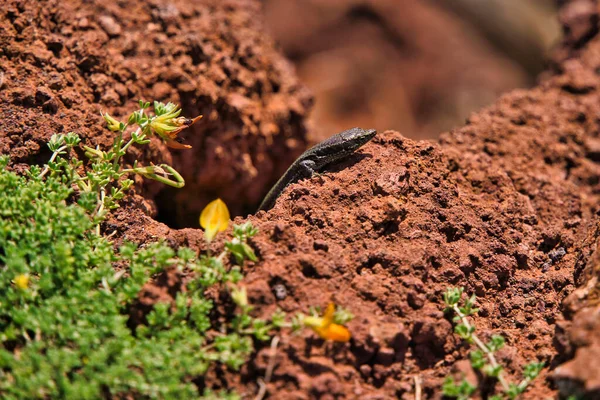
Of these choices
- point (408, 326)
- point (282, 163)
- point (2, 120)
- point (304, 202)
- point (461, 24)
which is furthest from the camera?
point (461, 24)

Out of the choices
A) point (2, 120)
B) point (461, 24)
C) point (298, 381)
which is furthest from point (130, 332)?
point (461, 24)

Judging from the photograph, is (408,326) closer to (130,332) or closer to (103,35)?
(130,332)

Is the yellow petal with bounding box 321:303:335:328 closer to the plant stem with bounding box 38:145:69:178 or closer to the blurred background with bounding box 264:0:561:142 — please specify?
the plant stem with bounding box 38:145:69:178

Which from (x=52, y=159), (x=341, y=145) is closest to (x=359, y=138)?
(x=341, y=145)

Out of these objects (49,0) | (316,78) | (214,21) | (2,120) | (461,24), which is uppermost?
(461,24)

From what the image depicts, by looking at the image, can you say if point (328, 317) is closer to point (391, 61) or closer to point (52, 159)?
point (52, 159)

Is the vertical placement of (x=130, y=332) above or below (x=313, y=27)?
below
